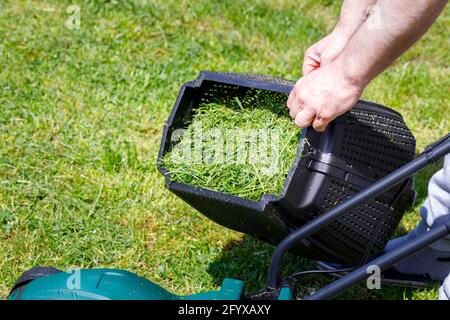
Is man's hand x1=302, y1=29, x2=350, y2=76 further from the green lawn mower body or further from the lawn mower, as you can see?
the green lawn mower body

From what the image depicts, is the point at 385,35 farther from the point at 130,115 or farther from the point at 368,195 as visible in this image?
the point at 130,115

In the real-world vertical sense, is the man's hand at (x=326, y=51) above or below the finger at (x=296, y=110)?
above

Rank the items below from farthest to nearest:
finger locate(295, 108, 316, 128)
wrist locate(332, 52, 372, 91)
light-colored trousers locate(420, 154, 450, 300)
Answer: light-colored trousers locate(420, 154, 450, 300)
finger locate(295, 108, 316, 128)
wrist locate(332, 52, 372, 91)

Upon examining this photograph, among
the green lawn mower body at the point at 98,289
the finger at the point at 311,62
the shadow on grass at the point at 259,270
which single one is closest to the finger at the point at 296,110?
the finger at the point at 311,62

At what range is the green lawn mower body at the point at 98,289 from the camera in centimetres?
168

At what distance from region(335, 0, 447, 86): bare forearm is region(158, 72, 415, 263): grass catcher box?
0.89ft

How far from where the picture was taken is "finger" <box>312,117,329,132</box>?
5.86ft

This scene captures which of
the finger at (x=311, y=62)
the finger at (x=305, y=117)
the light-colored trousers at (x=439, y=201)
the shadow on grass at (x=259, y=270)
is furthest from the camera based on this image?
the shadow on grass at (x=259, y=270)

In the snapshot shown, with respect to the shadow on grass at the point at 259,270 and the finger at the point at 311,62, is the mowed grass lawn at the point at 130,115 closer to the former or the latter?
the shadow on grass at the point at 259,270

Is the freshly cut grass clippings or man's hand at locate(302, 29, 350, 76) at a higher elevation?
man's hand at locate(302, 29, 350, 76)

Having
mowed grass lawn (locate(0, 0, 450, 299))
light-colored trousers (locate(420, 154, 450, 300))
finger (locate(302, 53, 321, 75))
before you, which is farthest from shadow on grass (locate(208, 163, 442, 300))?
finger (locate(302, 53, 321, 75))

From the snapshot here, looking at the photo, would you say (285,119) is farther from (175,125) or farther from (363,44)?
(363,44)

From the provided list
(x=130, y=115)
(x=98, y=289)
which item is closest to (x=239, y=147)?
(x=98, y=289)

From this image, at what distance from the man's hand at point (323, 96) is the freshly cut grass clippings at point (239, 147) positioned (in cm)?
18
